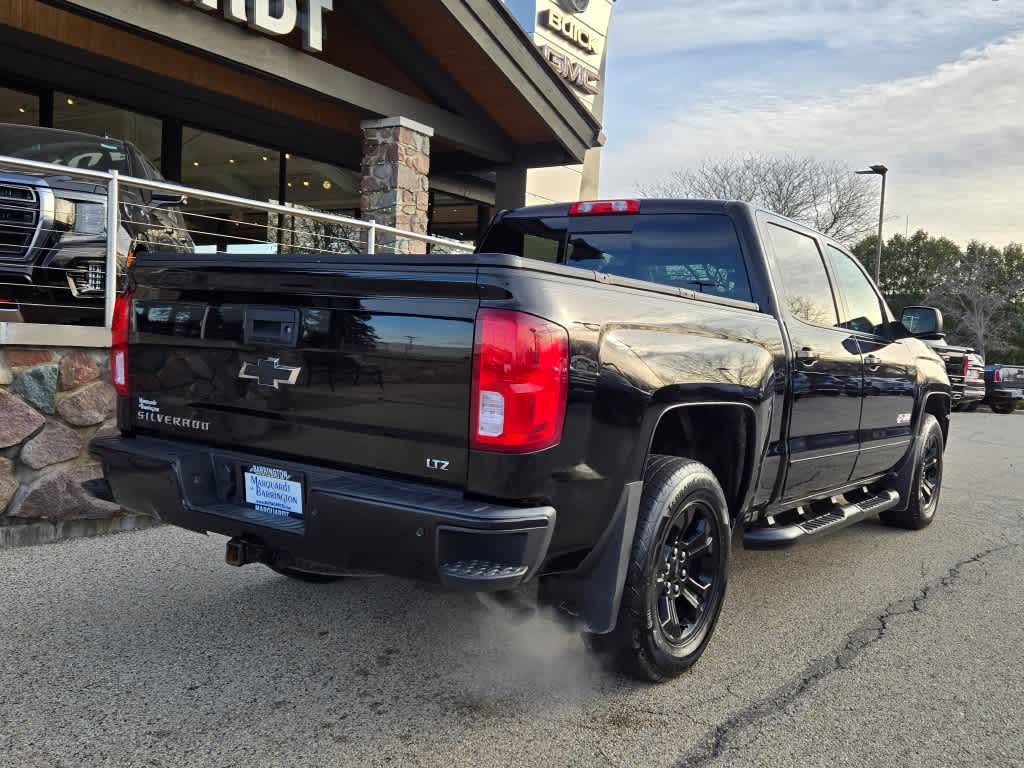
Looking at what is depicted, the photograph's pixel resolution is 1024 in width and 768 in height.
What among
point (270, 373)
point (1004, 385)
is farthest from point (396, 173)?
point (1004, 385)

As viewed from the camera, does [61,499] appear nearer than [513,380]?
No

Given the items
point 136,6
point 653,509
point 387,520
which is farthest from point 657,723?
point 136,6

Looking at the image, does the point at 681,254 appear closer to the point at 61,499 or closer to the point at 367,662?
the point at 367,662

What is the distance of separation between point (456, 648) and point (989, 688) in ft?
7.06

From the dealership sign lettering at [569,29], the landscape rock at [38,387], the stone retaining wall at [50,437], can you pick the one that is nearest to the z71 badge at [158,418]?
the stone retaining wall at [50,437]

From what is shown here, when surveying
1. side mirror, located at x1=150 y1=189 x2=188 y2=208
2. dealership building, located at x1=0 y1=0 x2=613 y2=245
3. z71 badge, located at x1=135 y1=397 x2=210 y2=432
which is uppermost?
dealership building, located at x1=0 y1=0 x2=613 y2=245

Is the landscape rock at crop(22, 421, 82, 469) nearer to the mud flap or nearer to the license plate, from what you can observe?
the license plate

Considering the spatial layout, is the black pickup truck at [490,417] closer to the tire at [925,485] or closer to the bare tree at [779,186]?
the tire at [925,485]

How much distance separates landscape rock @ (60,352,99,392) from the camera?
5281 millimetres

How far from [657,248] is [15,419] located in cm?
384

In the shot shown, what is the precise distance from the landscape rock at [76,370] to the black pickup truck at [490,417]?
199cm

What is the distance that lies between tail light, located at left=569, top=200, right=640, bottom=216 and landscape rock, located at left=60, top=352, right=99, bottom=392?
3196 millimetres

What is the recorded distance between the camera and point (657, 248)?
430 cm

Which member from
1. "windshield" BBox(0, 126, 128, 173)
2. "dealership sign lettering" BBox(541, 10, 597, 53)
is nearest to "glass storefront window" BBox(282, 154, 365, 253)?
"windshield" BBox(0, 126, 128, 173)
